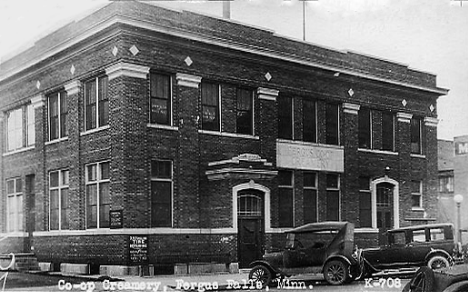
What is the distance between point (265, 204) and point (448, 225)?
5.24 metres

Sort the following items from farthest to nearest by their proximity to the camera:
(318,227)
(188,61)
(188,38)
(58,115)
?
(58,115) → (188,61) → (188,38) → (318,227)

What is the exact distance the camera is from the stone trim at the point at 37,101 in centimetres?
2138

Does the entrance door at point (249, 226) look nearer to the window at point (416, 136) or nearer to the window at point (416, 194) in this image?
the window at point (416, 194)

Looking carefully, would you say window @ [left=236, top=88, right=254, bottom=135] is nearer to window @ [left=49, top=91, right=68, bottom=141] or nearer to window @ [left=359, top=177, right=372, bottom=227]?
window @ [left=359, top=177, right=372, bottom=227]

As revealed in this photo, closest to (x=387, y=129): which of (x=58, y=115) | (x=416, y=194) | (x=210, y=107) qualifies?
(x=416, y=194)

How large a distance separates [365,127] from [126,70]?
768 cm

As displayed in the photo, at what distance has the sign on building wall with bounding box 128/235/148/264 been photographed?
1880 centimetres

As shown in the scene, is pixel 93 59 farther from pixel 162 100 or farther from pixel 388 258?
pixel 388 258

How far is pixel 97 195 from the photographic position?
19.8 metres

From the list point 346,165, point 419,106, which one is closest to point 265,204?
point 346,165

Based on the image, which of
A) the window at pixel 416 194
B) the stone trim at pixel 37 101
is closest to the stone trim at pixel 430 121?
the window at pixel 416 194

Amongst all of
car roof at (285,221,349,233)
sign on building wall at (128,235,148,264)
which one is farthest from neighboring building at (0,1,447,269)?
car roof at (285,221,349,233)

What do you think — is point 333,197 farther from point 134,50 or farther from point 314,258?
point 134,50

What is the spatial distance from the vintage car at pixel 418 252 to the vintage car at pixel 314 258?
0.92m
